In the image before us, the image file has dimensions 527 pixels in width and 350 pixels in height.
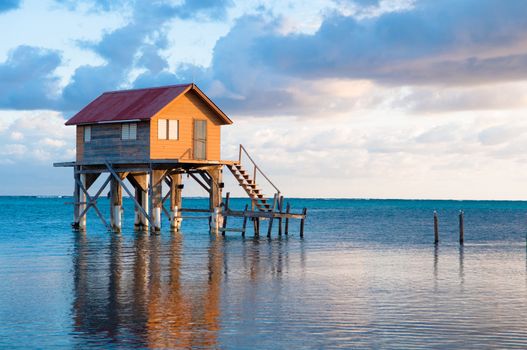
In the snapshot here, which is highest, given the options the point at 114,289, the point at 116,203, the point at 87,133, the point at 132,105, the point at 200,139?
the point at 132,105

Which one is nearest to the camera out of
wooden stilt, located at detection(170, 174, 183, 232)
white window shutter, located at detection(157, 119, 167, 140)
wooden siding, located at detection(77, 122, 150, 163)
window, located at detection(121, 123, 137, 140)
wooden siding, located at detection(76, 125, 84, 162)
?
white window shutter, located at detection(157, 119, 167, 140)

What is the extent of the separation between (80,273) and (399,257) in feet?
50.6

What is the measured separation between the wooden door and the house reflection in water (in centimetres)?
946

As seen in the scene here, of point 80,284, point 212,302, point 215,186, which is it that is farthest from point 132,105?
point 212,302

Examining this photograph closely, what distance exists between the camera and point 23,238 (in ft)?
170

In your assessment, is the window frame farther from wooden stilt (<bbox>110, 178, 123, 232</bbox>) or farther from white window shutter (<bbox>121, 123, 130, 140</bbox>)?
wooden stilt (<bbox>110, 178, 123, 232</bbox>)

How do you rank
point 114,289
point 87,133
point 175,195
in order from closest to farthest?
point 114,289 → point 87,133 → point 175,195

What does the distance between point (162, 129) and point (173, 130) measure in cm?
78

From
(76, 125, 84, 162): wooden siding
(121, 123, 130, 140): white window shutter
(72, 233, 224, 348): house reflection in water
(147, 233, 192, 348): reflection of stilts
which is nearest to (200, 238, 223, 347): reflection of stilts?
(72, 233, 224, 348): house reflection in water

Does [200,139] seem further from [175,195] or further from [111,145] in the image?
[175,195]

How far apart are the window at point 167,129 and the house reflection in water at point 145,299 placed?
8.92 m

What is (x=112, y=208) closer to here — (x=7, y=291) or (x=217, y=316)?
(x=7, y=291)

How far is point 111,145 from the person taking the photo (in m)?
46.2

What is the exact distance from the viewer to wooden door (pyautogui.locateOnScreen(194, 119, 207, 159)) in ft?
150
